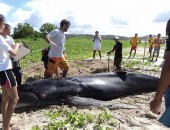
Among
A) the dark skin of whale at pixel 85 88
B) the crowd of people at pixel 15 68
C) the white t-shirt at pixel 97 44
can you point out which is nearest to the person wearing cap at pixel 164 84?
the crowd of people at pixel 15 68

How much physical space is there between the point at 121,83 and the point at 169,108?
643 centimetres

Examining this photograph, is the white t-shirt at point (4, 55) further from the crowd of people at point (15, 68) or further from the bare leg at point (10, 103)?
the bare leg at point (10, 103)

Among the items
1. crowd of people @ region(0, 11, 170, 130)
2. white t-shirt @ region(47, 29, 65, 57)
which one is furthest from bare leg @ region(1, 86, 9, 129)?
white t-shirt @ region(47, 29, 65, 57)

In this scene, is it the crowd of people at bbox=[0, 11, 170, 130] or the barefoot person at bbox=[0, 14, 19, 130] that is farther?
the barefoot person at bbox=[0, 14, 19, 130]

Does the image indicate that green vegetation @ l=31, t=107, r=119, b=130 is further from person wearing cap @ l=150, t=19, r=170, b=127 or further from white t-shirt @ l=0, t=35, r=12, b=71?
person wearing cap @ l=150, t=19, r=170, b=127

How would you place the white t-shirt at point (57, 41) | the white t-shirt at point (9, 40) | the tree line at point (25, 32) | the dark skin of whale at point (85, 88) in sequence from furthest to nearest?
the tree line at point (25, 32)
the white t-shirt at point (57, 41)
the dark skin of whale at point (85, 88)
the white t-shirt at point (9, 40)

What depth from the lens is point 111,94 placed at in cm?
959

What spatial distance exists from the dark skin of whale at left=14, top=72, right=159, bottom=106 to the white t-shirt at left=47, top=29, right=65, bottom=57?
3.36ft

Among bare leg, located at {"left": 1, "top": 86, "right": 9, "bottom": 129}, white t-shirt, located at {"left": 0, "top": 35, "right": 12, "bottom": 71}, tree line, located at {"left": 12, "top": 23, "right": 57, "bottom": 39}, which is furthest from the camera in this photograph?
tree line, located at {"left": 12, "top": 23, "right": 57, "bottom": 39}

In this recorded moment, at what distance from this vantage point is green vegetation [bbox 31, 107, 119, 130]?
6199 millimetres

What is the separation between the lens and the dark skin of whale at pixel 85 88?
26.9 feet

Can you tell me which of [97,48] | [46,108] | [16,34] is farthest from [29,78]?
[16,34]

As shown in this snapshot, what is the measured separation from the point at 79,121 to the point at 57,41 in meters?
3.93

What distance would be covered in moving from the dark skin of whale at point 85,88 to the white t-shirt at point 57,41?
3.36ft
